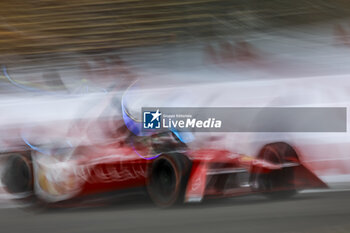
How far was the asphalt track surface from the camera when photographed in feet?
11.4

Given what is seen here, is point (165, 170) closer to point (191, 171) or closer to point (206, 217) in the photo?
point (191, 171)

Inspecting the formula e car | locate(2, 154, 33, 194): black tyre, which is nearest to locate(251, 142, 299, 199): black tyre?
the formula e car

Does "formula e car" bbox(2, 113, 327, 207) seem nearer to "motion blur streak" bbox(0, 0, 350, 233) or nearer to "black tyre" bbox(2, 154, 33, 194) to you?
"motion blur streak" bbox(0, 0, 350, 233)

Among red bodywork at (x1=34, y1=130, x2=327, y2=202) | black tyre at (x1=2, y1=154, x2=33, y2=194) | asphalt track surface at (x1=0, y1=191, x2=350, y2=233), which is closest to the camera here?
asphalt track surface at (x1=0, y1=191, x2=350, y2=233)

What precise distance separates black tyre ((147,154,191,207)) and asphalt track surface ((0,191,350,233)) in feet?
0.32

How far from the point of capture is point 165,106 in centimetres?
470

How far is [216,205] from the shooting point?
4500mm

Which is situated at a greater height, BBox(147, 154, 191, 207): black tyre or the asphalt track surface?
BBox(147, 154, 191, 207): black tyre

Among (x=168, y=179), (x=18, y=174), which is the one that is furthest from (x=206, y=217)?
(x=18, y=174)

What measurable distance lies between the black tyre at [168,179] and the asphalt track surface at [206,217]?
0.10 metres

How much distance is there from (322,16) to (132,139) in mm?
2012

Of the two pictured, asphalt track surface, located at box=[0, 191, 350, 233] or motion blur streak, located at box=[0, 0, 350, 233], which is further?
motion blur streak, located at box=[0, 0, 350, 233]

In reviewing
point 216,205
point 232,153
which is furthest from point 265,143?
point 216,205

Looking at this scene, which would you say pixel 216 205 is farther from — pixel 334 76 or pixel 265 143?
pixel 334 76
